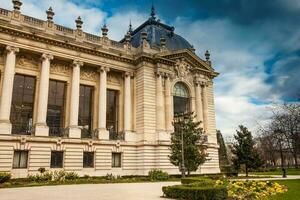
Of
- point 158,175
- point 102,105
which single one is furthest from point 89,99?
point 158,175

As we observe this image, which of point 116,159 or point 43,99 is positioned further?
point 116,159

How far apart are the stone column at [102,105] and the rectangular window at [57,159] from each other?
558 cm

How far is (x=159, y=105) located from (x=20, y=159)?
62.9 feet

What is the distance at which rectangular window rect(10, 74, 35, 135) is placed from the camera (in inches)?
1289

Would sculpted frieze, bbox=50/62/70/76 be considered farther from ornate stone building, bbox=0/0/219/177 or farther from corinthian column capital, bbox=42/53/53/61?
corinthian column capital, bbox=42/53/53/61

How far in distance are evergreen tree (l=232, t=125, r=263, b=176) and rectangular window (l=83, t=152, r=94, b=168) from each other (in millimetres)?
22605

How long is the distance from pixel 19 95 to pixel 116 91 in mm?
13594

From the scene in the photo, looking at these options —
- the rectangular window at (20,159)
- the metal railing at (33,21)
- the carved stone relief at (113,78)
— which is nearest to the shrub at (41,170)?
the rectangular window at (20,159)

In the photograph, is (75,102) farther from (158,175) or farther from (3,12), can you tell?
(158,175)

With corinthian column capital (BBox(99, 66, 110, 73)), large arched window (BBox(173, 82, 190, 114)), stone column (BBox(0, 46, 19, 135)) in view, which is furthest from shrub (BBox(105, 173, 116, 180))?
large arched window (BBox(173, 82, 190, 114))

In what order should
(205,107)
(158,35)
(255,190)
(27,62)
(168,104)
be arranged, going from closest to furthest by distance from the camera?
(255,190)
(27,62)
(168,104)
(205,107)
(158,35)

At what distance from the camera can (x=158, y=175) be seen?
113 feet

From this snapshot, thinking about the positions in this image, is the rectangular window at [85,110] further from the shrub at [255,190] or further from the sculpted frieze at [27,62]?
the shrub at [255,190]

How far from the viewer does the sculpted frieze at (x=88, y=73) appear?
39.2m
